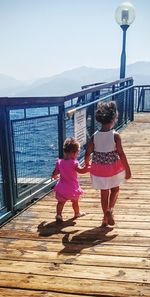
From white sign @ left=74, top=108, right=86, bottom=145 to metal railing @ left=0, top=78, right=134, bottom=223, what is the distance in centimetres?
7

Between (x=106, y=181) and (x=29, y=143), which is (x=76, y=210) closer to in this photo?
(x=106, y=181)

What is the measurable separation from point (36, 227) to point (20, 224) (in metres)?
0.23

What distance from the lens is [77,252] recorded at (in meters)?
3.34

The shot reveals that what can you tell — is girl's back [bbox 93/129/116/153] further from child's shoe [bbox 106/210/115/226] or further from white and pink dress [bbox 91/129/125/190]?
child's shoe [bbox 106/210/115/226]

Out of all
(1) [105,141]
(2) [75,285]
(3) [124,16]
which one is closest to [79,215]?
(1) [105,141]

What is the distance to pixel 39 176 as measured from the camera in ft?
16.6

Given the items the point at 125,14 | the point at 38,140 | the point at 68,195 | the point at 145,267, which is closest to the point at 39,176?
the point at 38,140

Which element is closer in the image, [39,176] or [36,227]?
[36,227]

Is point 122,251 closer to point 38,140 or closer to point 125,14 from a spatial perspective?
point 38,140

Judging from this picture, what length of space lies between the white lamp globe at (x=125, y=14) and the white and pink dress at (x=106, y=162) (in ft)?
31.1

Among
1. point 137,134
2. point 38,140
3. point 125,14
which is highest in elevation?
point 125,14

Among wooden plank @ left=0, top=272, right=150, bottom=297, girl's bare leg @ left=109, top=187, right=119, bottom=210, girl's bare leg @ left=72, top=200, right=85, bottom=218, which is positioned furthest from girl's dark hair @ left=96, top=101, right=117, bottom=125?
wooden plank @ left=0, top=272, right=150, bottom=297

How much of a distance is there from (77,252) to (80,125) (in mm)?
2951

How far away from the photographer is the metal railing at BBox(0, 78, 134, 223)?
13.1 ft
